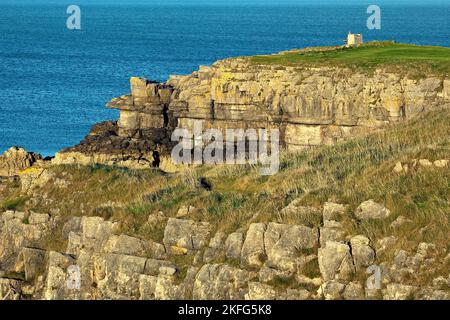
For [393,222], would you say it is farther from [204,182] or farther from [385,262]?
[204,182]

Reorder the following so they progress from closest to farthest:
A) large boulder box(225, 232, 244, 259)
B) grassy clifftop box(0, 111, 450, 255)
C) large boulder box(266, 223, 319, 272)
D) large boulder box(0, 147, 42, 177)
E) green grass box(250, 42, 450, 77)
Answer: large boulder box(266, 223, 319, 272), grassy clifftop box(0, 111, 450, 255), large boulder box(225, 232, 244, 259), green grass box(250, 42, 450, 77), large boulder box(0, 147, 42, 177)

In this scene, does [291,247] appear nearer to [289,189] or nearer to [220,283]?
[220,283]

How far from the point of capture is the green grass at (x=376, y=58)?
59062mm

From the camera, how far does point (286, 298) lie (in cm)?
2169

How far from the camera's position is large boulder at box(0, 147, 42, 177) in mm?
59219

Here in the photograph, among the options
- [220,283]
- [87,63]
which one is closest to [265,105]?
[220,283]

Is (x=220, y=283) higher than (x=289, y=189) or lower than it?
lower

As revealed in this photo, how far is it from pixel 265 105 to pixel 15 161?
1126 centimetres

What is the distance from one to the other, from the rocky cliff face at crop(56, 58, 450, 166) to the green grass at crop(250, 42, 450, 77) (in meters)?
0.75

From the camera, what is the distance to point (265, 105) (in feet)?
202

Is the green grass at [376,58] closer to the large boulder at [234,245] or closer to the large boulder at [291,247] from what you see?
the large boulder at [234,245]

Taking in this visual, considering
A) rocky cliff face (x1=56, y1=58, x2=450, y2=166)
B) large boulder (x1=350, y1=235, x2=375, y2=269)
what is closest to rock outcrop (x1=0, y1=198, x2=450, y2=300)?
large boulder (x1=350, y1=235, x2=375, y2=269)

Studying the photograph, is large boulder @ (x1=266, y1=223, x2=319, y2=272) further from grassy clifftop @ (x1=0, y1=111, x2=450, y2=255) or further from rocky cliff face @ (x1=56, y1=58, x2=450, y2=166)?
rocky cliff face @ (x1=56, y1=58, x2=450, y2=166)
